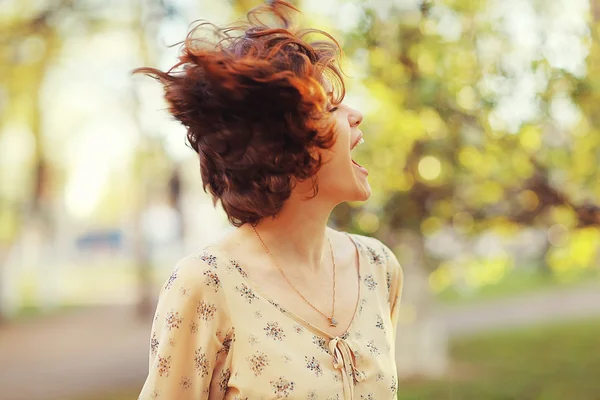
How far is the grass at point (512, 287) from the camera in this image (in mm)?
15391

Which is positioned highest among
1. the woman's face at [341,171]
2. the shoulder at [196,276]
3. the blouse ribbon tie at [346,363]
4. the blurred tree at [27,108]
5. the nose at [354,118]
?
the blurred tree at [27,108]

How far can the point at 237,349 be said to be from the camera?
1355 millimetres

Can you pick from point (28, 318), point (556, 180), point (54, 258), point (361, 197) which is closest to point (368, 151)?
point (556, 180)

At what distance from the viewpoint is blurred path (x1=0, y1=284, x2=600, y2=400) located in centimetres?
888

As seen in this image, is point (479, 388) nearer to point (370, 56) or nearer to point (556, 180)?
point (556, 180)

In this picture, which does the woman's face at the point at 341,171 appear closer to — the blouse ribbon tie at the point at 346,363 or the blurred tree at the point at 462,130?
the blouse ribbon tie at the point at 346,363

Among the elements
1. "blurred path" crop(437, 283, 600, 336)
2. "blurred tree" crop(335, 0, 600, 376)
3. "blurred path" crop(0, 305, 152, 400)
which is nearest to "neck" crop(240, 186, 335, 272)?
"blurred tree" crop(335, 0, 600, 376)

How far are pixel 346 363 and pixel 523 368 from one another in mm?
7483

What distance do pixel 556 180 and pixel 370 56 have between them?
1384mm

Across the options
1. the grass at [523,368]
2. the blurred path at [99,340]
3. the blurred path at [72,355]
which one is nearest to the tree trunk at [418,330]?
the grass at [523,368]

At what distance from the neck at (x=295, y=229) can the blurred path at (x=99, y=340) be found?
234 inches

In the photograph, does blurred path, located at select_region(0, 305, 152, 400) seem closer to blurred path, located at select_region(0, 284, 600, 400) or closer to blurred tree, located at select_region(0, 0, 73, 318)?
blurred path, located at select_region(0, 284, 600, 400)

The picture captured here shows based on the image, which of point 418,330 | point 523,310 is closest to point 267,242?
point 418,330

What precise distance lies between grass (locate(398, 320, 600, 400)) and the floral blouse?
5.34 m
